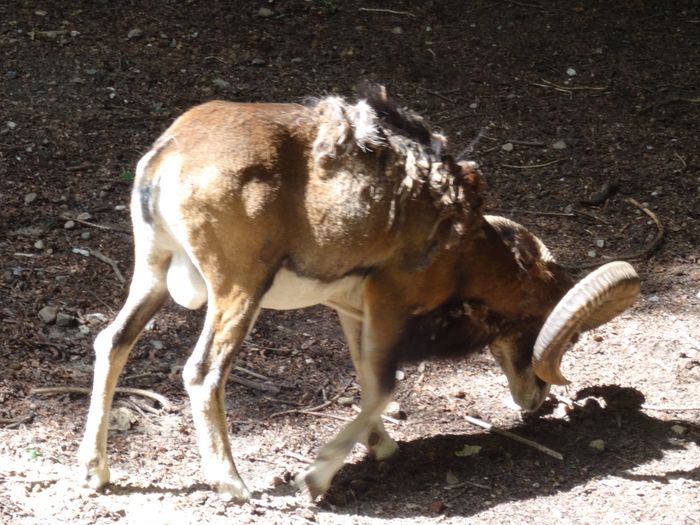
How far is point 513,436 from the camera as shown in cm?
564

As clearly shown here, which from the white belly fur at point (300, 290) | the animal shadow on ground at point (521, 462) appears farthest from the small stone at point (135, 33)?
the animal shadow on ground at point (521, 462)

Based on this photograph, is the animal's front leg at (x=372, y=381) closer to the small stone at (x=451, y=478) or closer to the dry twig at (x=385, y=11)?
the small stone at (x=451, y=478)

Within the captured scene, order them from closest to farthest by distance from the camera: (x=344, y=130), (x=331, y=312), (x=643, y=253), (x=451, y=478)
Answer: (x=344, y=130)
(x=451, y=478)
(x=331, y=312)
(x=643, y=253)

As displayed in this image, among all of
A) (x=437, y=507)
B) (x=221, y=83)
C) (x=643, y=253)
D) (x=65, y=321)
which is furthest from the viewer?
(x=221, y=83)

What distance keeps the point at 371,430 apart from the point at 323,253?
3.37 feet

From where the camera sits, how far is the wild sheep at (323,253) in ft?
15.2

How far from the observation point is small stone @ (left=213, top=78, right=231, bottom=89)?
8.90 meters

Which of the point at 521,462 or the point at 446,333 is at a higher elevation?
the point at 446,333

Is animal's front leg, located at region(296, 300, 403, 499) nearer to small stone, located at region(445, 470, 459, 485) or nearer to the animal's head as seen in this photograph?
small stone, located at region(445, 470, 459, 485)

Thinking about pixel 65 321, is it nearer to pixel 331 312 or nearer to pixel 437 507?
pixel 331 312

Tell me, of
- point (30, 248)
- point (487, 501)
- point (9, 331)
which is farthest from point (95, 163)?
point (487, 501)

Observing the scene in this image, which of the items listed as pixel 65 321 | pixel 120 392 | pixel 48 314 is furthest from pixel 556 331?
pixel 48 314

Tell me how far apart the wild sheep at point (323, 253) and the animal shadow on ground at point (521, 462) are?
201 millimetres

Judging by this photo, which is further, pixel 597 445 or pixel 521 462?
pixel 597 445
